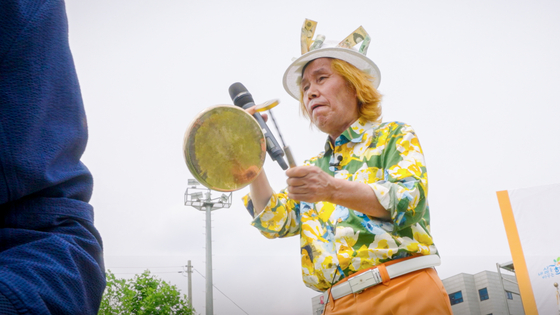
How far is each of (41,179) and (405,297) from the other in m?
1.78

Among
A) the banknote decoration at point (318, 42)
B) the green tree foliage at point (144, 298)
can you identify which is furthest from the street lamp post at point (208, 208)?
the banknote decoration at point (318, 42)

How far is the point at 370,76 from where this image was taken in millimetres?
2791

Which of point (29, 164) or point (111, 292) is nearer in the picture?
point (29, 164)

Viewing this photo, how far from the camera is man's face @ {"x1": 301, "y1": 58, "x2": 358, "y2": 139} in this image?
8.32ft

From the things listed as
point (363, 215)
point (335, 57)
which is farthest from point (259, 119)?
point (335, 57)


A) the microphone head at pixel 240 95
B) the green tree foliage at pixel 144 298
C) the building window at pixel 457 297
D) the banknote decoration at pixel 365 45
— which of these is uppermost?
Result: the banknote decoration at pixel 365 45

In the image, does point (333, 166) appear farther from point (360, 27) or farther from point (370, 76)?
point (360, 27)

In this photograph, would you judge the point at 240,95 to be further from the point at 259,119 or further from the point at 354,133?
the point at 354,133

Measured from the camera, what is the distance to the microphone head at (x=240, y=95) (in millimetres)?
1958

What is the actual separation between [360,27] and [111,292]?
70.1ft

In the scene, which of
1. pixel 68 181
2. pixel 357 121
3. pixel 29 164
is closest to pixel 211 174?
pixel 68 181

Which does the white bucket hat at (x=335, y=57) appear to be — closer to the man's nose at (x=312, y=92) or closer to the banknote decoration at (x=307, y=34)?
the banknote decoration at (x=307, y=34)

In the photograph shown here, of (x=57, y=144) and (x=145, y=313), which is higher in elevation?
(x=57, y=144)

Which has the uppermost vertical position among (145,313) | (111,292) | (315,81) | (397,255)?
(315,81)
